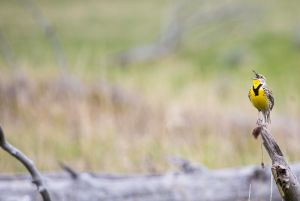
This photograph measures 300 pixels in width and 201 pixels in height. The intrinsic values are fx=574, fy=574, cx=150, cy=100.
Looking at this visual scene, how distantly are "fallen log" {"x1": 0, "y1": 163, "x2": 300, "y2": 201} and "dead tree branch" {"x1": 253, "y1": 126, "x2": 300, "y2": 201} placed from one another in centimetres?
88

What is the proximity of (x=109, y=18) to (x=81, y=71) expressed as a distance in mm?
9568

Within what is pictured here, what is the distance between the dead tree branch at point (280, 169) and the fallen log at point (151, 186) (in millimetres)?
884

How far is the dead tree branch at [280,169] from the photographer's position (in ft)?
7.84

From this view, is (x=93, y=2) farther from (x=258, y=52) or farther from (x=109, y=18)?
(x=258, y=52)

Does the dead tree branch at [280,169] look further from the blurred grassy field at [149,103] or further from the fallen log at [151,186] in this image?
the blurred grassy field at [149,103]

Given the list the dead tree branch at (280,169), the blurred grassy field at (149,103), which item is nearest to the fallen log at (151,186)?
the dead tree branch at (280,169)

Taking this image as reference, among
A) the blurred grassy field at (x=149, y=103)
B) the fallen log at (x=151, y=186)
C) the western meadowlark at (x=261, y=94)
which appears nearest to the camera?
the western meadowlark at (x=261, y=94)

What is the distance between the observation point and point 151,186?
138 inches

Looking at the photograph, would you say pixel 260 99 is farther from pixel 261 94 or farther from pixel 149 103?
pixel 149 103

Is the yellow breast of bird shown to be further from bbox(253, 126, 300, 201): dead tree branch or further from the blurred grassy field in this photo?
the blurred grassy field

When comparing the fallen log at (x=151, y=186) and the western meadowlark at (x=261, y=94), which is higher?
the western meadowlark at (x=261, y=94)

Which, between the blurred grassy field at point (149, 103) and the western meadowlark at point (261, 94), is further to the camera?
the blurred grassy field at point (149, 103)

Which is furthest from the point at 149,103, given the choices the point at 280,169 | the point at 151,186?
the point at 280,169

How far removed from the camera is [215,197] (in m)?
3.48
